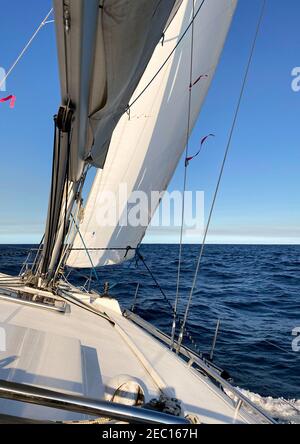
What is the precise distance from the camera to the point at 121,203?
596cm

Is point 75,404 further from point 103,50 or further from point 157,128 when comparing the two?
point 157,128

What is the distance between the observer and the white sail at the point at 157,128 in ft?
17.3

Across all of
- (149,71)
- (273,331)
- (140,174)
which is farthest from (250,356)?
(149,71)

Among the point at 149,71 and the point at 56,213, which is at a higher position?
the point at 149,71

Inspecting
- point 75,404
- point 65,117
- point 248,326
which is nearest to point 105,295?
point 65,117

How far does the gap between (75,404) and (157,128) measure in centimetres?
491

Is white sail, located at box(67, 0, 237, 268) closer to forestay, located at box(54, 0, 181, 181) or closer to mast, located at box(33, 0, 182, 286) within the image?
mast, located at box(33, 0, 182, 286)

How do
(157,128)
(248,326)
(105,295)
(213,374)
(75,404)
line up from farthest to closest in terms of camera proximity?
(248,326) < (157,128) < (105,295) < (213,374) < (75,404)

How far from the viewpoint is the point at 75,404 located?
1.25m

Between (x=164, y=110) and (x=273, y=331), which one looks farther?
(x=273, y=331)

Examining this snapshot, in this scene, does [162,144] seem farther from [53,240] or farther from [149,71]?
[53,240]

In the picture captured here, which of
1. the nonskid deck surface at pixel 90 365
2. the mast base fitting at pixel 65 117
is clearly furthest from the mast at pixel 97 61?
the nonskid deck surface at pixel 90 365

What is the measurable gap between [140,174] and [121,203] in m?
0.66

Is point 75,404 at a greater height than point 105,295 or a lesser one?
greater
